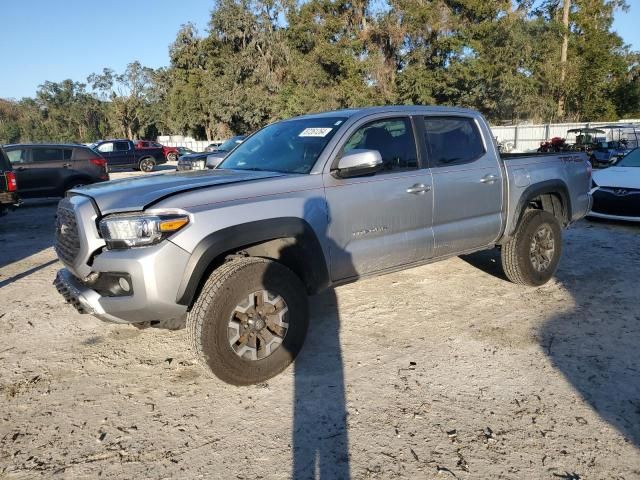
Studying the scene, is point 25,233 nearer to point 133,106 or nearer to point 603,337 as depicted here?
point 603,337

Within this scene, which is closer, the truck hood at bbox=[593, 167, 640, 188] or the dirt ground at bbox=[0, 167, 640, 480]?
the dirt ground at bbox=[0, 167, 640, 480]

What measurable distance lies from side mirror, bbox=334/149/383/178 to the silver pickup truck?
1 cm

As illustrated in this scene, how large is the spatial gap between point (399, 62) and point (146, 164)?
2238 cm

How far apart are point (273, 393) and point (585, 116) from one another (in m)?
44.9

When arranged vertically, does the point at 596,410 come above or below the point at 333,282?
below

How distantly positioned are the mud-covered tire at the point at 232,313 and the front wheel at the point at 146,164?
24.6 meters

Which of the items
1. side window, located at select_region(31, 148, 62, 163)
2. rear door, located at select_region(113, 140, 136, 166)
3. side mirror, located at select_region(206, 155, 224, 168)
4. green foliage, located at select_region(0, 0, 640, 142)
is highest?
green foliage, located at select_region(0, 0, 640, 142)

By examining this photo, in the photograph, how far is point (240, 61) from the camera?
45594mm

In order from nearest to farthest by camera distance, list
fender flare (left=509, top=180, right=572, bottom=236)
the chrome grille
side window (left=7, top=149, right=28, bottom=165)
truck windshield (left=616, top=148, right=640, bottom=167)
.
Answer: the chrome grille < fender flare (left=509, top=180, right=572, bottom=236) < truck windshield (left=616, top=148, right=640, bottom=167) < side window (left=7, top=149, right=28, bottom=165)

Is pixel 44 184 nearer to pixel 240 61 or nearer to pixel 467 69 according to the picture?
pixel 467 69

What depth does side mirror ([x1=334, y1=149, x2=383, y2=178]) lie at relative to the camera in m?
3.56

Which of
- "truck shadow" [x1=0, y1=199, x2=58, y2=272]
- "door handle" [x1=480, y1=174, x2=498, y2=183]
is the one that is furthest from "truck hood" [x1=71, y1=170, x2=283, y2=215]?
"truck shadow" [x1=0, y1=199, x2=58, y2=272]

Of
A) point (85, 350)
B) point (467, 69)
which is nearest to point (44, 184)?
point (85, 350)

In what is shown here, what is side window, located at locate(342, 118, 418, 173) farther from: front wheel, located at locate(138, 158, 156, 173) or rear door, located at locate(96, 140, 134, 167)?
front wheel, located at locate(138, 158, 156, 173)
